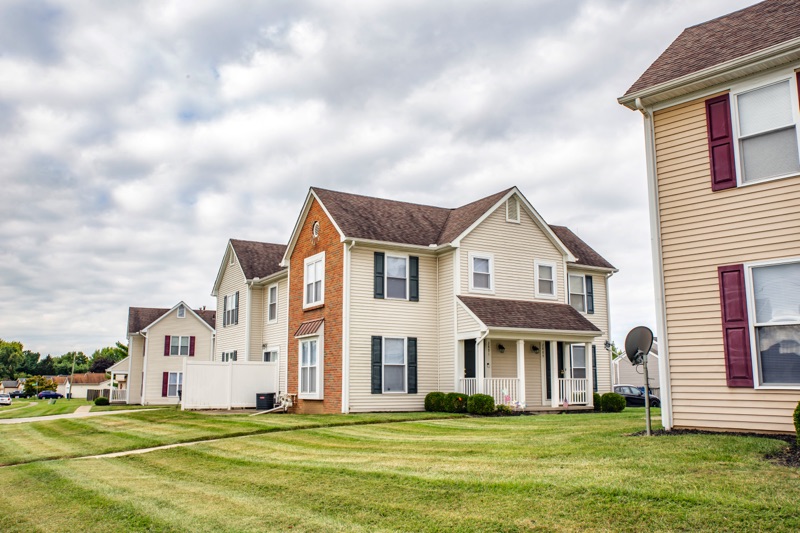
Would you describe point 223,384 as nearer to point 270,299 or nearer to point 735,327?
point 270,299

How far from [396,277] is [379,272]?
73 cm

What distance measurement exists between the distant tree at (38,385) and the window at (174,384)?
6927cm

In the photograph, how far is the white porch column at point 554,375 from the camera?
928 inches

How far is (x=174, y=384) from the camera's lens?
1833 inches

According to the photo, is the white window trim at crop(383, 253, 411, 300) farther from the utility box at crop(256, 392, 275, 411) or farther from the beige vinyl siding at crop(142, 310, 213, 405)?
the beige vinyl siding at crop(142, 310, 213, 405)

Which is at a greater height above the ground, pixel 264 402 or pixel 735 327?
pixel 735 327

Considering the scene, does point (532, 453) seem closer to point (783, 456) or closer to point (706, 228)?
point (783, 456)

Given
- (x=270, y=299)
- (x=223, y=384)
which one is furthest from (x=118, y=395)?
(x=223, y=384)

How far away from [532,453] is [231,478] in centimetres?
509

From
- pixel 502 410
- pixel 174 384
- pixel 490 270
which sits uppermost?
pixel 490 270

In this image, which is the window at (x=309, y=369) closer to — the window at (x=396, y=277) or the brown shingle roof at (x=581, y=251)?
the window at (x=396, y=277)

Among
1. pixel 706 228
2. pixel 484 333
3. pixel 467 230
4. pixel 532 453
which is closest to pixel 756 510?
pixel 532 453

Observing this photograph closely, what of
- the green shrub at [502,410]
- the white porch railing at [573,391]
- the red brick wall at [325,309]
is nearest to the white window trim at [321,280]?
the red brick wall at [325,309]

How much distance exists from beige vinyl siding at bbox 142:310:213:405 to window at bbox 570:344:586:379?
28.7 m
